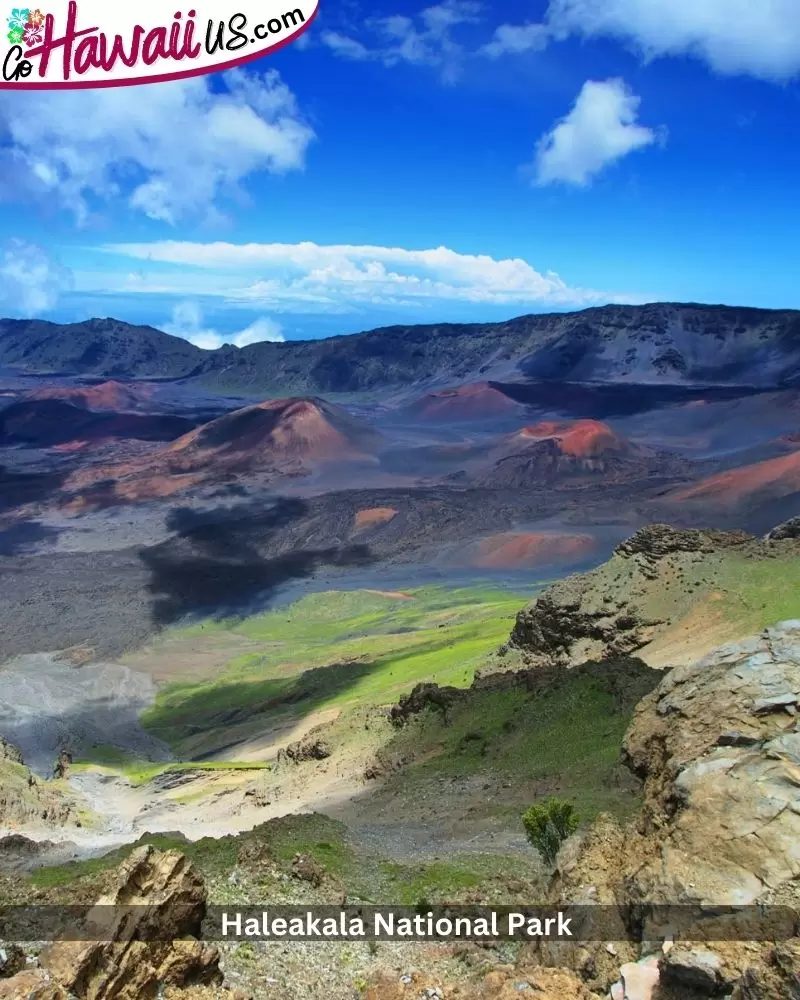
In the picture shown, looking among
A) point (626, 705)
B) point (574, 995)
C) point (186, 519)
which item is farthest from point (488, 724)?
point (186, 519)

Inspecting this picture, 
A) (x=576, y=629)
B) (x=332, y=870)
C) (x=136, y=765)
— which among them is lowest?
(x=136, y=765)

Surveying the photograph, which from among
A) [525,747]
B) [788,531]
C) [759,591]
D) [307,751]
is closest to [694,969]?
[525,747]

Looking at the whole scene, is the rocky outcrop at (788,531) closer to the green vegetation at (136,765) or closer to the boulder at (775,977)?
the green vegetation at (136,765)

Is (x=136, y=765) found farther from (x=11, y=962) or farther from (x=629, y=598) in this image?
(x=11, y=962)

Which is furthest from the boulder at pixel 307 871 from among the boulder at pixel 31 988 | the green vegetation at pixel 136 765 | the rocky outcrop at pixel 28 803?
the green vegetation at pixel 136 765

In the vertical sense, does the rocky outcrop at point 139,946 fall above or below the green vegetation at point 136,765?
above

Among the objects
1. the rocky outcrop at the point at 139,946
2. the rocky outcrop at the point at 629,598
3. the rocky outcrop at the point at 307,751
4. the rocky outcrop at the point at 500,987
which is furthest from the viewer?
the rocky outcrop at the point at 307,751

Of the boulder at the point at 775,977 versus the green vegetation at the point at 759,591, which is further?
the green vegetation at the point at 759,591
